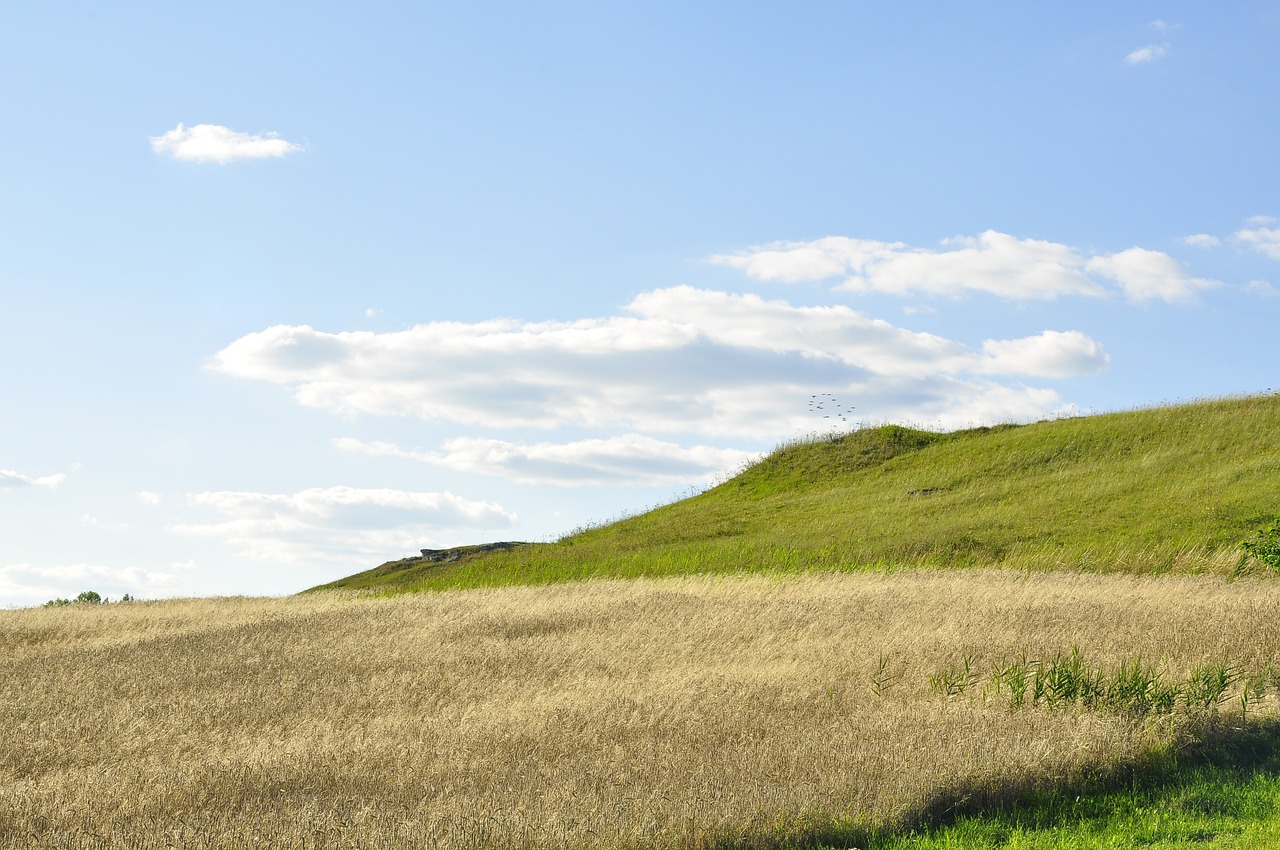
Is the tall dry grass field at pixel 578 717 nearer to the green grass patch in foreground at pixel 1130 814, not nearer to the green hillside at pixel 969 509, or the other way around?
the green grass patch in foreground at pixel 1130 814

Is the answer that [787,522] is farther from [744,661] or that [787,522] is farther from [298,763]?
[298,763]

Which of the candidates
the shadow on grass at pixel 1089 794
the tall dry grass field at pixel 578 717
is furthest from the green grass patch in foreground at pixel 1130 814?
the tall dry grass field at pixel 578 717

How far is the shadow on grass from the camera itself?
813 centimetres

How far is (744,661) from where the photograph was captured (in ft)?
50.4

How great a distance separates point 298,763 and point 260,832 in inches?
91.2

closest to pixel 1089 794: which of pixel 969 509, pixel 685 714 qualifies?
pixel 685 714

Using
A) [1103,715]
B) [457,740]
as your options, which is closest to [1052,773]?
[1103,715]

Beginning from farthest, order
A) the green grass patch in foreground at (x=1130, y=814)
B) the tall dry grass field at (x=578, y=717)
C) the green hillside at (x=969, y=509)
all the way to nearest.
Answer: the green hillside at (x=969, y=509) → the tall dry grass field at (x=578, y=717) → the green grass patch in foreground at (x=1130, y=814)

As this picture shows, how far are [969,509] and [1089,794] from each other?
30.3m

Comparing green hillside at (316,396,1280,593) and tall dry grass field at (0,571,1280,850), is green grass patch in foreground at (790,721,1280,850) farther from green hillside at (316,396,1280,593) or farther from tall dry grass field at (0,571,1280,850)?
green hillside at (316,396,1280,593)

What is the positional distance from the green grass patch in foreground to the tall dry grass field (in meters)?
0.21

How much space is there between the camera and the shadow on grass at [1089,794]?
26.7 ft

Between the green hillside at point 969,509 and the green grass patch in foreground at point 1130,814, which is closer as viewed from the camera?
the green grass patch in foreground at point 1130,814

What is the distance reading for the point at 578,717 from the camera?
11.5m
